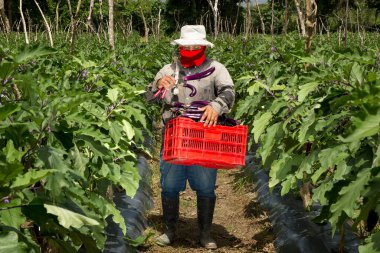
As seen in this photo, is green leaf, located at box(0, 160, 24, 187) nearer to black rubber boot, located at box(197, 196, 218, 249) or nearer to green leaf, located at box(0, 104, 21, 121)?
green leaf, located at box(0, 104, 21, 121)

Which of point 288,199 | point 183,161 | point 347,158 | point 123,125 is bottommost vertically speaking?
point 288,199

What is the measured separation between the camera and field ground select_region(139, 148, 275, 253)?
16.7 ft

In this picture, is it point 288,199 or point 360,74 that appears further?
point 288,199

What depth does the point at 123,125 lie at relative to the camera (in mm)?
4090

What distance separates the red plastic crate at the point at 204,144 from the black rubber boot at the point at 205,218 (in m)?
0.74

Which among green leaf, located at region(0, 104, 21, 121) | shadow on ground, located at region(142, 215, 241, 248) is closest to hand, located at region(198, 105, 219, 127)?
shadow on ground, located at region(142, 215, 241, 248)

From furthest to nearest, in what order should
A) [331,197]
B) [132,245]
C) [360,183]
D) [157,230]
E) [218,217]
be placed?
[218,217] < [157,230] < [132,245] < [331,197] < [360,183]

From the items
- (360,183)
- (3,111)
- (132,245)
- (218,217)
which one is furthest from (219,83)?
(3,111)

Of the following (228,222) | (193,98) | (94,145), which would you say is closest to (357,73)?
(94,145)

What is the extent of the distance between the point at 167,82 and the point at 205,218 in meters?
1.22

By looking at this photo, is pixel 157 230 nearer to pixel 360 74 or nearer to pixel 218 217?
pixel 218 217

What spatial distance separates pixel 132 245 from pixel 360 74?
2458mm

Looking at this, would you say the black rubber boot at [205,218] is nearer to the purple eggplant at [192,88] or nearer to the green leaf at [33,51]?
the purple eggplant at [192,88]

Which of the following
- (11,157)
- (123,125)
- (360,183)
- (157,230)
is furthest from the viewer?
(157,230)
